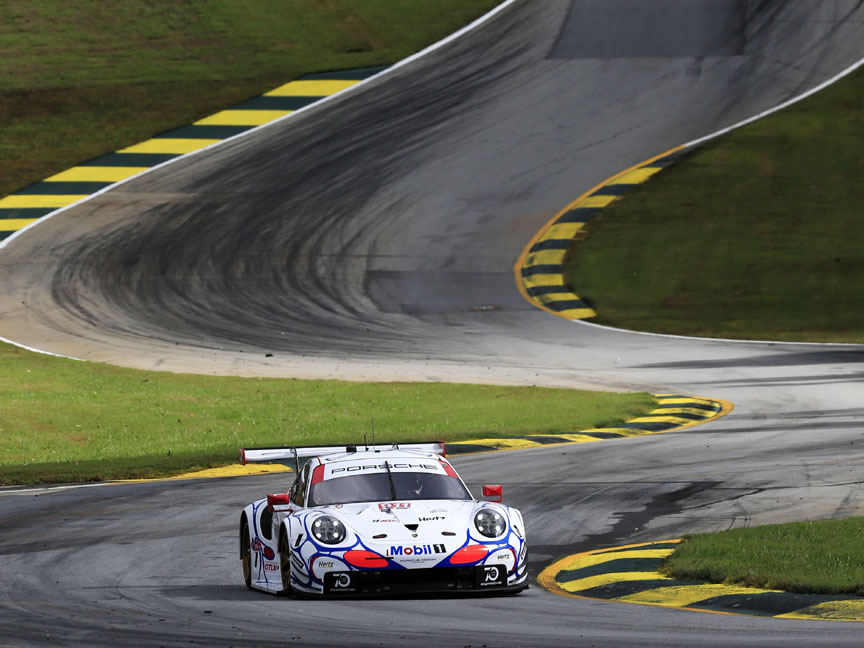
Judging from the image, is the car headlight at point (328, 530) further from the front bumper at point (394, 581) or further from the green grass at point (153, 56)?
the green grass at point (153, 56)

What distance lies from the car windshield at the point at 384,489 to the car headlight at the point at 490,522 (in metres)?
0.51

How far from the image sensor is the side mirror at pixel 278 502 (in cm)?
1169

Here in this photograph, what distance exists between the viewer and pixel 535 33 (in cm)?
5306

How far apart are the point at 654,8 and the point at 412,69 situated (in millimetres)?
9773

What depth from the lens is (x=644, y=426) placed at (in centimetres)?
2239

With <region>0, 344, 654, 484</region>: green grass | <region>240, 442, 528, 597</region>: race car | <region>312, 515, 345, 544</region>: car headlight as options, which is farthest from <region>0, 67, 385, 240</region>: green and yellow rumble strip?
<region>312, 515, 345, 544</region>: car headlight

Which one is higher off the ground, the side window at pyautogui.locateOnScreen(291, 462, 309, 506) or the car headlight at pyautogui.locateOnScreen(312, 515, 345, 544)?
the side window at pyautogui.locateOnScreen(291, 462, 309, 506)

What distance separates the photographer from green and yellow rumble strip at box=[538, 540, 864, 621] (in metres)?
9.84

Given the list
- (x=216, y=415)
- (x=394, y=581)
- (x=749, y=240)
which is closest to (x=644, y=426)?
(x=216, y=415)

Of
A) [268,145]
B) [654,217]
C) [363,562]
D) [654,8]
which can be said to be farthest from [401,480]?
[654,8]

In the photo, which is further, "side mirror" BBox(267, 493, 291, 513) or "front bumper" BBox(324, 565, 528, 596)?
"side mirror" BBox(267, 493, 291, 513)

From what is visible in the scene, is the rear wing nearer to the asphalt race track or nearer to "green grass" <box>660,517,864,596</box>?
the asphalt race track

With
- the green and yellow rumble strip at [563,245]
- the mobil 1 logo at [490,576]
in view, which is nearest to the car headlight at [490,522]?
the mobil 1 logo at [490,576]

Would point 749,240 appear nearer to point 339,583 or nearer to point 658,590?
point 658,590
